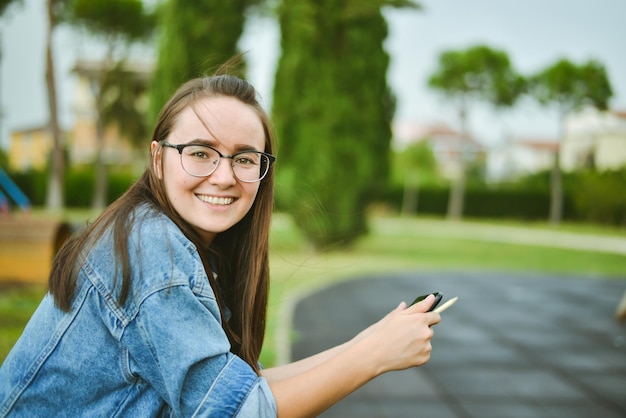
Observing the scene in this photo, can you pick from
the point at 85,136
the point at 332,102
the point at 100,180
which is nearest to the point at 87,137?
the point at 85,136

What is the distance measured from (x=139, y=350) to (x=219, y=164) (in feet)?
1.38

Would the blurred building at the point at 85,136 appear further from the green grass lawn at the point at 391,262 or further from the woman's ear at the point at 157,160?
the woman's ear at the point at 157,160

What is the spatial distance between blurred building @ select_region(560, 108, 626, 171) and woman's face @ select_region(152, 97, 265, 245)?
7.27 m

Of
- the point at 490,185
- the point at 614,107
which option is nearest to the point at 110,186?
the point at 490,185

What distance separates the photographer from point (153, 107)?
1240cm

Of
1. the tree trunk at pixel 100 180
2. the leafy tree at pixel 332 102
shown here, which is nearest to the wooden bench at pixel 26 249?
the leafy tree at pixel 332 102

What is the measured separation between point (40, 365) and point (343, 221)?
10.5m

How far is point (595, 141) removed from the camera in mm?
10336

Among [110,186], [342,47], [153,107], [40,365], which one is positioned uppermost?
[342,47]

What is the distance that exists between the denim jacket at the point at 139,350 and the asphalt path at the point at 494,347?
7.19 ft

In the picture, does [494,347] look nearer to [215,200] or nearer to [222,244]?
[222,244]

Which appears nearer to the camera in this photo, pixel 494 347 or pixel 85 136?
pixel 494 347

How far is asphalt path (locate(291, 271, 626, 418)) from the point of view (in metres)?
3.41

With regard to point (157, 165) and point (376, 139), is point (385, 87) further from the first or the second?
point (157, 165)
